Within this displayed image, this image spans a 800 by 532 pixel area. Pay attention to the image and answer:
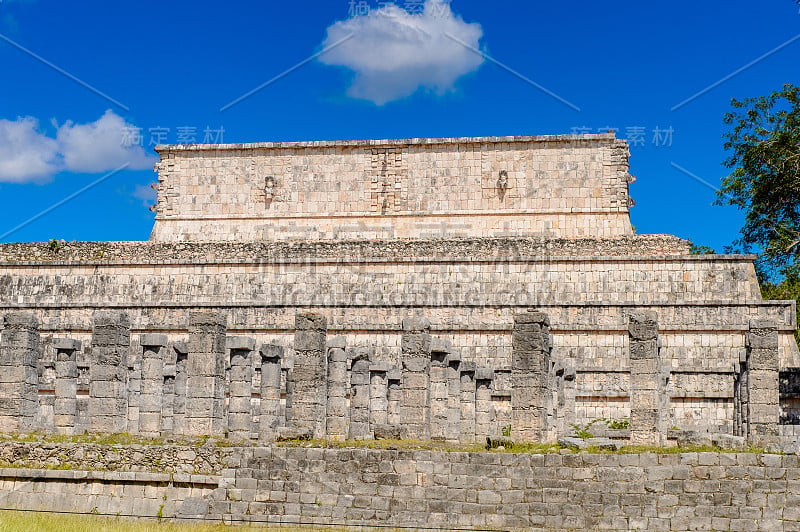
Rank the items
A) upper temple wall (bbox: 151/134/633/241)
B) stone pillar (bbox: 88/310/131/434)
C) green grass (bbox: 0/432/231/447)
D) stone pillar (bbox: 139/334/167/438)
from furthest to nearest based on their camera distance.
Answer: upper temple wall (bbox: 151/134/633/241) → stone pillar (bbox: 88/310/131/434) → stone pillar (bbox: 139/334/167/438) → green grass (bbox: 0/432/231/447)

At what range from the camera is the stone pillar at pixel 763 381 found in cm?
1824

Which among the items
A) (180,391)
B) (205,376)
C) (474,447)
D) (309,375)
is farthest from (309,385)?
(474,447)

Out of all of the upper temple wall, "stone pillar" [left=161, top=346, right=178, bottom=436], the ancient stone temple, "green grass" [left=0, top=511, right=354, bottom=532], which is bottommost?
"green grass" [left=0, top=511, right=354, bottom=532]

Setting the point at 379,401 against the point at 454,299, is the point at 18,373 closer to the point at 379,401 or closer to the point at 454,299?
the point at 379,401

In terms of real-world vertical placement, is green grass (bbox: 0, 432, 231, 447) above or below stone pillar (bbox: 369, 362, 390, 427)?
below

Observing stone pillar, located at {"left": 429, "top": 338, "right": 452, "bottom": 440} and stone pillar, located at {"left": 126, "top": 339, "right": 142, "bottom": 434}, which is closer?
stone pillar, located at {"left": 126, "top": 339, "right": 142, "bottom": 434}

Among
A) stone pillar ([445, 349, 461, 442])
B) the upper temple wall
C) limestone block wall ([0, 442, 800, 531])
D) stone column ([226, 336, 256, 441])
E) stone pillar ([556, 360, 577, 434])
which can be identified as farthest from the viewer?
the upper temple wall

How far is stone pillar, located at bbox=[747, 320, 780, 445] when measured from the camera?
59.8 feet

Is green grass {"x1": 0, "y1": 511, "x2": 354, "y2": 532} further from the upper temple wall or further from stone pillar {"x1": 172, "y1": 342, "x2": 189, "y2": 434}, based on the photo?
the upper temple wall

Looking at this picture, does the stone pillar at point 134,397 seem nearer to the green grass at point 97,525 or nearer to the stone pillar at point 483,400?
the green grass at point 97,525

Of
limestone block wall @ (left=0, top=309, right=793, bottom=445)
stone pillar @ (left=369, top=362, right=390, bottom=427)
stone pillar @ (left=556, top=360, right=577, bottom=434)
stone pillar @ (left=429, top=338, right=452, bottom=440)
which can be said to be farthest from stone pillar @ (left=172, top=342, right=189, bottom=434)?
stone pillar @ (left=556, top=360, right=577, bottom=434)

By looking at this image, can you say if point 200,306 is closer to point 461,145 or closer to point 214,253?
point 214,253

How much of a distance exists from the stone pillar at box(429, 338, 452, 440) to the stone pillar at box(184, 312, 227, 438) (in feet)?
13.6

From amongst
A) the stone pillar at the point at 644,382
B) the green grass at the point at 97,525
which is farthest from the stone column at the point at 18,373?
A: the stone pillar at the point at 644,382
